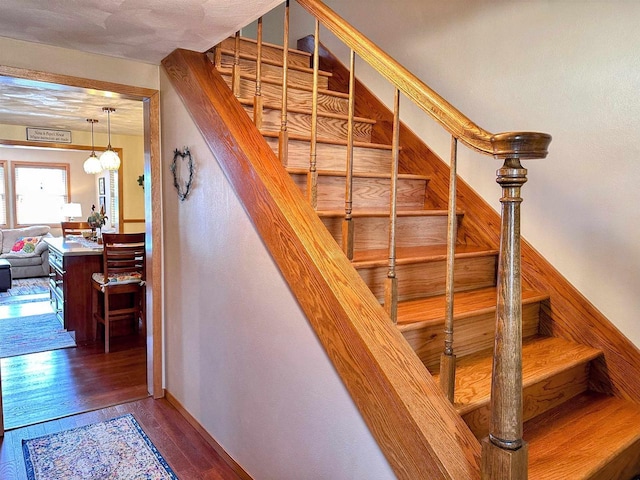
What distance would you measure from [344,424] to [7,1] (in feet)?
6.73

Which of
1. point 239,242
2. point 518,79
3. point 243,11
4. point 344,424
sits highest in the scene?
point 243,11

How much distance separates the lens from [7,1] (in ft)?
5.87

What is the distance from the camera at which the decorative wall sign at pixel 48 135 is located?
610 centimetres

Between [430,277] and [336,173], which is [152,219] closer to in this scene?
[336,173]

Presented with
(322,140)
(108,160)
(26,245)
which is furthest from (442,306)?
(26,245)

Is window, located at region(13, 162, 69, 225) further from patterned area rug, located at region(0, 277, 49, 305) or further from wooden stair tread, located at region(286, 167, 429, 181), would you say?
wooden stair tread, located at region(286, 167, 429, 181)

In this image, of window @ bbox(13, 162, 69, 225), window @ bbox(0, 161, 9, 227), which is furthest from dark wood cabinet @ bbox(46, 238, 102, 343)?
window @ bbox(13, 162, 69, 225)

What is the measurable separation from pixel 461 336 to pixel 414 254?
1.48ft

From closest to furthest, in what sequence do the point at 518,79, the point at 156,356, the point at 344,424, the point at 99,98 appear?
1. the point at 344,424
2. the point at 518,79
3. the point at 156,356
4. the point at 99,98

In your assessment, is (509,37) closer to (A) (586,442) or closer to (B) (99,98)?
(A) (586,442)

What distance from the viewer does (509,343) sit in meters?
1.03

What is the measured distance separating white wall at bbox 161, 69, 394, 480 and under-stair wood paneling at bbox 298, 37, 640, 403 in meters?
1.21

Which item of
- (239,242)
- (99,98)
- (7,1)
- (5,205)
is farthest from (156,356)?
(5,205)

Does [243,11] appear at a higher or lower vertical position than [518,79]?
higher
